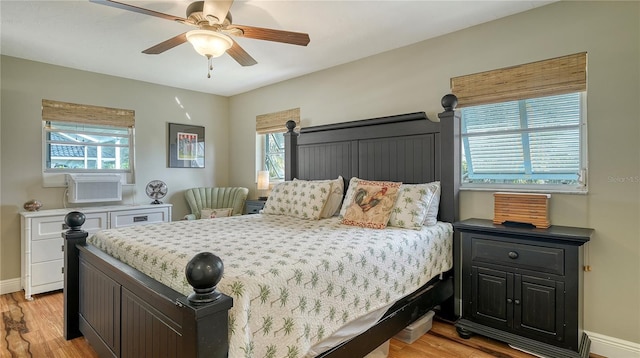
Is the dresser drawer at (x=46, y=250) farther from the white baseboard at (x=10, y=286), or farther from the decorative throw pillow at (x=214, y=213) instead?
the decorative throw pillow at (x=214, y=213)

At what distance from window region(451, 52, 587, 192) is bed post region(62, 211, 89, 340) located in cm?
308

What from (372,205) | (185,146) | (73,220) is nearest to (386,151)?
(372,205)

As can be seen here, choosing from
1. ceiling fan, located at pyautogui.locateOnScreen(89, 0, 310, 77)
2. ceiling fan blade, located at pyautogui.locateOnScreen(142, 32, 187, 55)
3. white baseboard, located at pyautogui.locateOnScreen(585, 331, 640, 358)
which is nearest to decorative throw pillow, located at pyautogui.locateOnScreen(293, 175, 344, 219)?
ceiling fan, located at pyautogui.locateOnScreen(89, 0, 310, 77)

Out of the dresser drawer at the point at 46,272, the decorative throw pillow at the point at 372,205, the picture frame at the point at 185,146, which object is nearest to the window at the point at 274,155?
the picture frame at the point at 185,146

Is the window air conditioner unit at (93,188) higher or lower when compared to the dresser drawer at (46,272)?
higher

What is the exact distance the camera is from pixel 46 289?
11.0 ft

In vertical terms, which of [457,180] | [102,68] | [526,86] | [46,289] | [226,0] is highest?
[102,68]

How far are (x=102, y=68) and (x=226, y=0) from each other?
2790 millimetres

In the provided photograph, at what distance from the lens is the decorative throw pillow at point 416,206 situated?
98.6 inches

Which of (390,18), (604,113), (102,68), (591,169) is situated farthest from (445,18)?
(102,68)

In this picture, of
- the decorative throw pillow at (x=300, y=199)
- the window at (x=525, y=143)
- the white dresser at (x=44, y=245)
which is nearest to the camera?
the window at (x=525, y=143)

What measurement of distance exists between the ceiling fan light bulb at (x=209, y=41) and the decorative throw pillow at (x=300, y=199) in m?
1.51

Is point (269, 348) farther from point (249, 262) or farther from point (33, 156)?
point (33, 156)

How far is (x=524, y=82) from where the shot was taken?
99.0 inches
